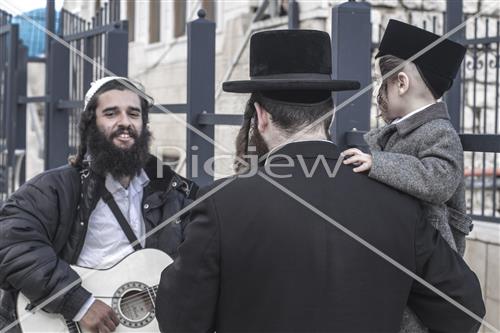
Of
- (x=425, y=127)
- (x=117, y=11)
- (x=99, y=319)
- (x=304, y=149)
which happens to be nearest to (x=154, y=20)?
(x=117, y=11)

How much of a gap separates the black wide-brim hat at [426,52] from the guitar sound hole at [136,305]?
1.53 metres

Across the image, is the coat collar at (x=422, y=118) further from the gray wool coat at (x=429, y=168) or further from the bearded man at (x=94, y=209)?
the bearded man at (x=94, y=209)

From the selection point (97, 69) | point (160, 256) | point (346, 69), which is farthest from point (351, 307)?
point (97, 69)

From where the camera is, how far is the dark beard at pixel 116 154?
3601mm

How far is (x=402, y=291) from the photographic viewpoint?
2.34 metres

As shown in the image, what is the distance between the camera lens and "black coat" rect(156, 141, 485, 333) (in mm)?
2223

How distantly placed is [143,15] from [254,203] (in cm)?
964

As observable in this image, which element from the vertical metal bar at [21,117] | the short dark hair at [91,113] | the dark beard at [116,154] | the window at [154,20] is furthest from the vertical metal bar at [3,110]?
the dark beard at [116,154]

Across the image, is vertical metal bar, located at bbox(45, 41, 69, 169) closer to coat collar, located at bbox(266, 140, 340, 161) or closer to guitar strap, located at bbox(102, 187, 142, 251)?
guitar strap, located at bbox(102, 187, 142, 251)

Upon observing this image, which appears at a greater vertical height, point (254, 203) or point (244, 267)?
point (254, 203)

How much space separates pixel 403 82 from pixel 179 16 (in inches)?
381

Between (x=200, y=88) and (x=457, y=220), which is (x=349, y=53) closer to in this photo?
(x=457, y=220)

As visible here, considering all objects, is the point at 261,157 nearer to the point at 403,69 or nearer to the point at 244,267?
the point at 244,267

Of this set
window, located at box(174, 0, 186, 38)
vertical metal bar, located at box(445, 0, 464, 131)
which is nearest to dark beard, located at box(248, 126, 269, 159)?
vertical metal bar, located at box(445, 0, 464, 131)
